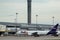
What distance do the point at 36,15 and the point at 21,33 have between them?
25.5 meters

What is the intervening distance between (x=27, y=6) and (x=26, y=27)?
13705 mm

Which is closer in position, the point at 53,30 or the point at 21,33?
the point at 21,33

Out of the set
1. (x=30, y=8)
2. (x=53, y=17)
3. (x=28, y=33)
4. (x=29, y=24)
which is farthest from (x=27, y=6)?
(x=28, y=33)

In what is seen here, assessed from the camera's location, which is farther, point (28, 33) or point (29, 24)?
point (29, 24)

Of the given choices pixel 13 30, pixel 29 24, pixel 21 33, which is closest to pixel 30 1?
pixel 29 24

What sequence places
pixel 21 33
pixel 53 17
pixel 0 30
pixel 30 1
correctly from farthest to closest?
1. pixel 30 1
2. pixel 53 17
3. pixel 0 30
4. pixel 21 33

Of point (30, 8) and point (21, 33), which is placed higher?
point (30, 8)

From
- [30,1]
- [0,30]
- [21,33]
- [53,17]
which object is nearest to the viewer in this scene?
[21,33]

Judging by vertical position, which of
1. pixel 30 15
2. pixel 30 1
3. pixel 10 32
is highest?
pixel 30 1

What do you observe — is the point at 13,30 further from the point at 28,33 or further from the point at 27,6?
the point at 27,6

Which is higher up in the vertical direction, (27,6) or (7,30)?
(27,6)

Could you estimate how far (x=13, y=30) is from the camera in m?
81.0

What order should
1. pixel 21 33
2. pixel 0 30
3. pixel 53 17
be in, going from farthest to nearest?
pixel 53 17, pixel 0 30, pixel 21 33

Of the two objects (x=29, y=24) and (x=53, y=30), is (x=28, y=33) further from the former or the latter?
(x=29, y=24)
